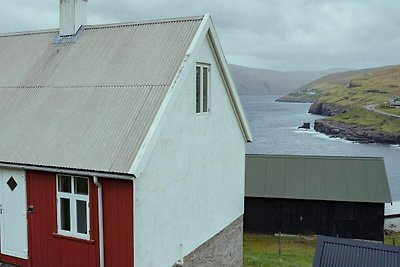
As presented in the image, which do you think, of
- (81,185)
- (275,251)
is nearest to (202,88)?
(81,185)

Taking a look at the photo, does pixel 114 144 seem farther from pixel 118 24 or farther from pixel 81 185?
pixel 118 24

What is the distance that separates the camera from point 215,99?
1429cm

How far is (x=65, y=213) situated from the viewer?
11.2 meters

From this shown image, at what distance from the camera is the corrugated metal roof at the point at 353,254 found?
10.4m

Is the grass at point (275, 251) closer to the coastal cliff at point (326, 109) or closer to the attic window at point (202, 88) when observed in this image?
the attic window at point (202, 88)

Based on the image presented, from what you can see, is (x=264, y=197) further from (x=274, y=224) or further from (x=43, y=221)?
(x=43, y=221)

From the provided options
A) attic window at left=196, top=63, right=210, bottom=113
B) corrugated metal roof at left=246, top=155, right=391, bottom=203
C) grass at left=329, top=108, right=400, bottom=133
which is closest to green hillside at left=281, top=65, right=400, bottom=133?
grass at left=329, top=108, right=400, bottom=133

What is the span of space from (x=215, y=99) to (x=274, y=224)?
14.5 metres

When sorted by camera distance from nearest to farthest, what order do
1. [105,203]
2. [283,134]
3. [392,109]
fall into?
[105,203]
[283,134]
[392,109]

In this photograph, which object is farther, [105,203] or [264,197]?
[264,197]

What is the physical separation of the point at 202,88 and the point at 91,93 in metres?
3.23

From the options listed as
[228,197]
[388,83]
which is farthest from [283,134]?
[388,83]

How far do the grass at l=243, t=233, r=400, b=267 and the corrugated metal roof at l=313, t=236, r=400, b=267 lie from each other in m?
9.23

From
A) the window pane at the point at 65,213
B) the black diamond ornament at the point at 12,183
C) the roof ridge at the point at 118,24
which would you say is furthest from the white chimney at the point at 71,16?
the window pane at the point at 65,213
